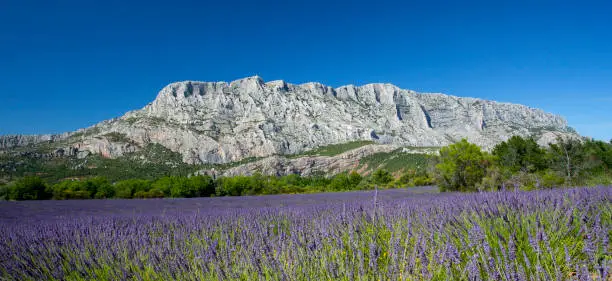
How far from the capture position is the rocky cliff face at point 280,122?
4756 inches

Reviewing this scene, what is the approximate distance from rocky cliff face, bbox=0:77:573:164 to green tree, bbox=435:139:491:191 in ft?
337

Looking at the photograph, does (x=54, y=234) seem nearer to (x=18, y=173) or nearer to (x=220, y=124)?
(x=18, y=173)

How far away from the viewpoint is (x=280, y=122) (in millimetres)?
139750

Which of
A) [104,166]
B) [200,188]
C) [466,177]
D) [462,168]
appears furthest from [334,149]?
[466,177]

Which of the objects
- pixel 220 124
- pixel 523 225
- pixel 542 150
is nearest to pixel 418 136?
pixel 220 124

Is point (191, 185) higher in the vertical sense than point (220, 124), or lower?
lower

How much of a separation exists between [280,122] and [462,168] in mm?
118413

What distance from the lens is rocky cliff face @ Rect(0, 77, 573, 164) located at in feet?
396

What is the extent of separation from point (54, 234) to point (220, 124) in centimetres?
13336

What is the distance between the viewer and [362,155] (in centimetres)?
11850

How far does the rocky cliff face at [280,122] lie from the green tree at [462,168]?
103m

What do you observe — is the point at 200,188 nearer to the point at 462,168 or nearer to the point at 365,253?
the point at 462,168

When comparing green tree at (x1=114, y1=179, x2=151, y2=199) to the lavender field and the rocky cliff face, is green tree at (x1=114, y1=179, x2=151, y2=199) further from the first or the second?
the rocky cliff face

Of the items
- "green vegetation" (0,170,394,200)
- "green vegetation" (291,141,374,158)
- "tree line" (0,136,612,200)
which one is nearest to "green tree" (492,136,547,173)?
"tree line" (0,136,612,200)
